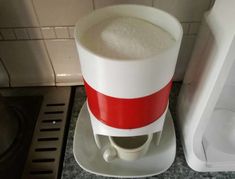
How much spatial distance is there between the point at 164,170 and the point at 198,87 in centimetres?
17

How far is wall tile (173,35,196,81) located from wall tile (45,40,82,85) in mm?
245

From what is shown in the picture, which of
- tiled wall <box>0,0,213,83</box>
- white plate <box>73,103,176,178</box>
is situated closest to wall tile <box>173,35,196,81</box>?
tiled wall <box>0,0,213,83</box>

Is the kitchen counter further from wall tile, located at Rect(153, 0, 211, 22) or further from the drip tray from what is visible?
wall tile, located at Rect(153, 0, 211, 22)

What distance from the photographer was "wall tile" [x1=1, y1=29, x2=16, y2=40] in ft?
1.71

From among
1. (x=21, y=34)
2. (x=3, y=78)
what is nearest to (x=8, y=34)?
(x=21, y=34)

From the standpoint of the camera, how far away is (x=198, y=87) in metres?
0.41

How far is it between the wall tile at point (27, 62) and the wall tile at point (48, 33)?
0.02 metres

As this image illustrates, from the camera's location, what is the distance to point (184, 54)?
1.85ft

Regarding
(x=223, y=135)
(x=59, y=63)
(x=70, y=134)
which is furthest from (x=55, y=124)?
(x=223, y=135)

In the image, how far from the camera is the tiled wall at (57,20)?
0.47m

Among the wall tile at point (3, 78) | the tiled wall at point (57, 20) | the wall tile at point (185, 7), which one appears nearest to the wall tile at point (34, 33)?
the tiled wall at point (57, 20)

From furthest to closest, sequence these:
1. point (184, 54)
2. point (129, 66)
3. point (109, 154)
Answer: point (184, 54), point (109, 154), point (129, 66)

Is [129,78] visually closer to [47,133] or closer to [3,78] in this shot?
[47,133]

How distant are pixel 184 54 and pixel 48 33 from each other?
0.31m
